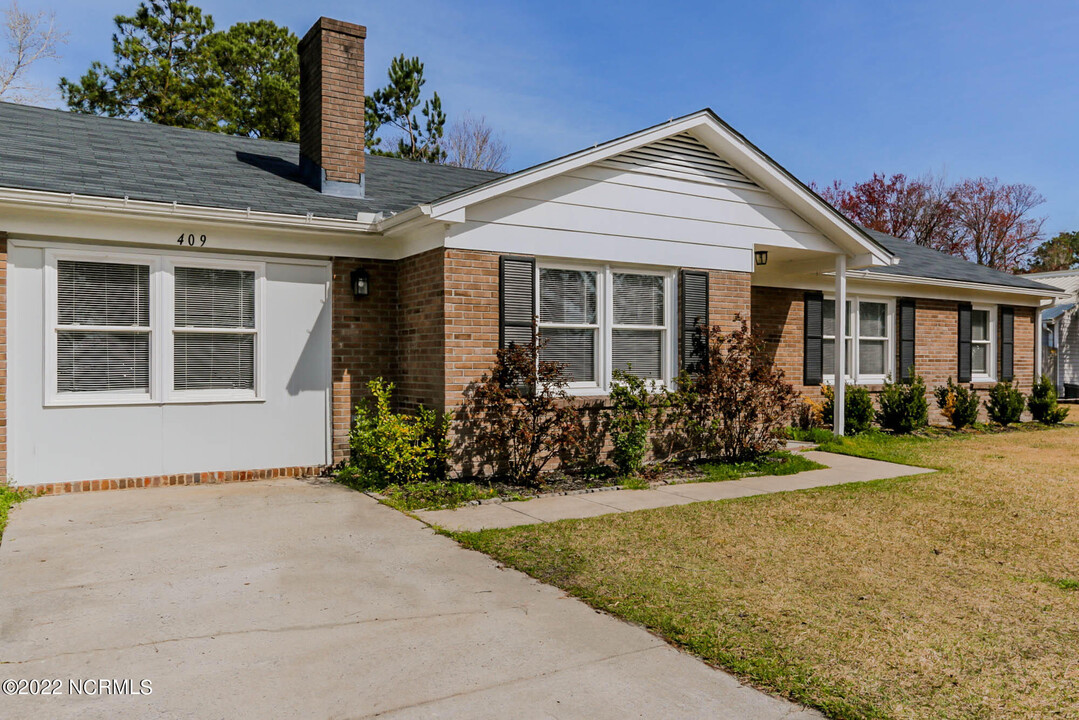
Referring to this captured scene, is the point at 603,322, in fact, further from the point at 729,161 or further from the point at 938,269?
the point at 938,269

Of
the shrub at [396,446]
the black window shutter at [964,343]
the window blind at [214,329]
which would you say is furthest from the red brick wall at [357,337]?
the black window shutter at [964,343]

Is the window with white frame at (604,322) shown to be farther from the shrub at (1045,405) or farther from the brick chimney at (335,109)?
the shrub at (1045,405)

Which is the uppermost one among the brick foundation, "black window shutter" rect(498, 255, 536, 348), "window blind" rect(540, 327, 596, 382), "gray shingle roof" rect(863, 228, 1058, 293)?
"gray shingle roof" rect(863, 228, 1058, 293)

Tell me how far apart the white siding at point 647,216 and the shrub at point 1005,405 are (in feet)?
21.4

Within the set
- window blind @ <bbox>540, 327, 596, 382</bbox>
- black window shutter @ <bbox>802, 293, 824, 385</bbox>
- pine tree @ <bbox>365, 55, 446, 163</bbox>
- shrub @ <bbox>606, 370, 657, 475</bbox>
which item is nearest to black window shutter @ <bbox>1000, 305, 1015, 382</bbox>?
black window shutter @ <bbox>802, 293, 824, 385</bbox>

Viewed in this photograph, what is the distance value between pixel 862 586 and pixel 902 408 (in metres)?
8.69

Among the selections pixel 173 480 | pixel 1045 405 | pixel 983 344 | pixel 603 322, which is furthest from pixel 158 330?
pixel 1045 405

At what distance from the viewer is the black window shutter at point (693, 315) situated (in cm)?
906

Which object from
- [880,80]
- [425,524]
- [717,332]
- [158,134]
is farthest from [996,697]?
[880,80]

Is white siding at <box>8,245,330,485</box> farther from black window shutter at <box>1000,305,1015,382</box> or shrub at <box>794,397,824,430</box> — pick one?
black window shutter at <box>1000,305,1015,382</box>

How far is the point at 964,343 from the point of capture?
46.8ft

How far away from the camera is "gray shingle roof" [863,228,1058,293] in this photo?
1349 cm

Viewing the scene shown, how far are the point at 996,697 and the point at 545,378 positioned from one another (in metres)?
5.13

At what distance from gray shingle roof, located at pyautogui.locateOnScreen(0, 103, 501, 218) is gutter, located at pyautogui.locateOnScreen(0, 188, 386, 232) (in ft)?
0.48
